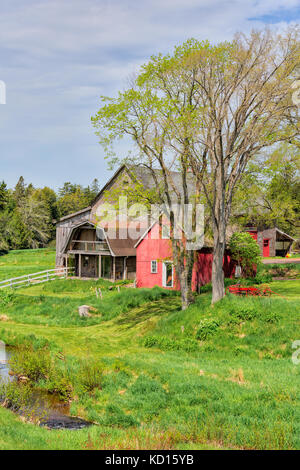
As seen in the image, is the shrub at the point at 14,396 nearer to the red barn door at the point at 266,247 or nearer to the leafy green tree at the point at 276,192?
the leafy green tree at the point at 276,192

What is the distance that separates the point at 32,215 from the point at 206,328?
6603cm

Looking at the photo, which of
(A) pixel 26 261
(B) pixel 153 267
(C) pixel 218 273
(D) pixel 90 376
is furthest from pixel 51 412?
(A) pixel 26 261

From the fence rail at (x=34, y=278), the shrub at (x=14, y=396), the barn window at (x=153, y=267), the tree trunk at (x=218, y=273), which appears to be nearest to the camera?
the shrub at (x=14, y=396)

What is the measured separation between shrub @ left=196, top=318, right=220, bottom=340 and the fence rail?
68.2 ft

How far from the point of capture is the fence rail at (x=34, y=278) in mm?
34425

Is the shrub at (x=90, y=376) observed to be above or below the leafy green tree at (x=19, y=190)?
below

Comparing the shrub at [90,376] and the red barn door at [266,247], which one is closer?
the shrub at [90,376]

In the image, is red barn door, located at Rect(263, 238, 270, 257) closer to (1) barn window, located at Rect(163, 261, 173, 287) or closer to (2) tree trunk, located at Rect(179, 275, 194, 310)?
(1) barn window, located at Rect(163, 261, 173, 287)

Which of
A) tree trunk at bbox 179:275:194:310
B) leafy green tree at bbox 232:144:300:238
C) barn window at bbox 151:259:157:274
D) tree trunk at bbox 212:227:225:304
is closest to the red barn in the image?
barn window at bbox 151:259:157:274

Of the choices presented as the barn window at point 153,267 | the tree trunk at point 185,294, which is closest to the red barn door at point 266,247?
the barn window at point 153,267

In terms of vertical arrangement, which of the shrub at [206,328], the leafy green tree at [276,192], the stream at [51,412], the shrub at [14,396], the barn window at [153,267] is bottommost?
the stream at [51,412]

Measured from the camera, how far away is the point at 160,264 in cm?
3086

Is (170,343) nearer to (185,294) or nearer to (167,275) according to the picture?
(185,294)

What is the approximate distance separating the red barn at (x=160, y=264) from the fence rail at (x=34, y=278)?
32.0 ft
